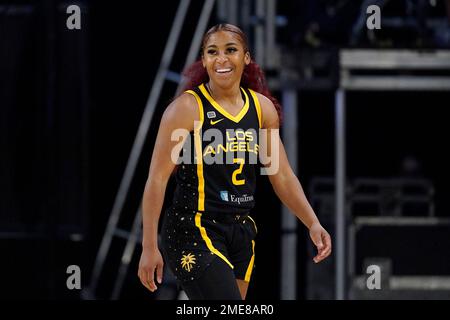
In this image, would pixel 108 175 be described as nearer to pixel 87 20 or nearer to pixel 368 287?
pixel 87 20

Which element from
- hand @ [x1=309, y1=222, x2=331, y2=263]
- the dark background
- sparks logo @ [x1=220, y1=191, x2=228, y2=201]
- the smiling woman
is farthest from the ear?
the dark background

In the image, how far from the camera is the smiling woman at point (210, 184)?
413cm

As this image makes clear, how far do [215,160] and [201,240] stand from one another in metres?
0.31

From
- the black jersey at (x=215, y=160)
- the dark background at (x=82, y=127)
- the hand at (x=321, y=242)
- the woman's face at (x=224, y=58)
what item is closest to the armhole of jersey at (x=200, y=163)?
the black jersey at (x=215, y=160)

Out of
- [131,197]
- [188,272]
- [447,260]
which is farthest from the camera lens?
[131,197]

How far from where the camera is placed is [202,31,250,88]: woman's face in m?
4.22

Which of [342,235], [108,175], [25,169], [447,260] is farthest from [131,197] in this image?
[447,260]

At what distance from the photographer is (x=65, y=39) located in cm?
712

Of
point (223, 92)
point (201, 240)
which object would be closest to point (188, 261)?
point (201, 240)

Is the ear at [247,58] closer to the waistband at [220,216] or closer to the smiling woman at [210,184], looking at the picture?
the smiling woman at [210,184]

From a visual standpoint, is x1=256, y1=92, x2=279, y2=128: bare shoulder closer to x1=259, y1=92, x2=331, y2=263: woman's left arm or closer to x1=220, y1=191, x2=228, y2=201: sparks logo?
x1=259, y1=92, x2=331, y2=263: woman's left arm

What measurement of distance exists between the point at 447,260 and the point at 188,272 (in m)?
3.09

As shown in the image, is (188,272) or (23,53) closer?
(188,272)

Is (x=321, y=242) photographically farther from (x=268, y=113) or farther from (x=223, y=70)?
(x=223, y=70)
